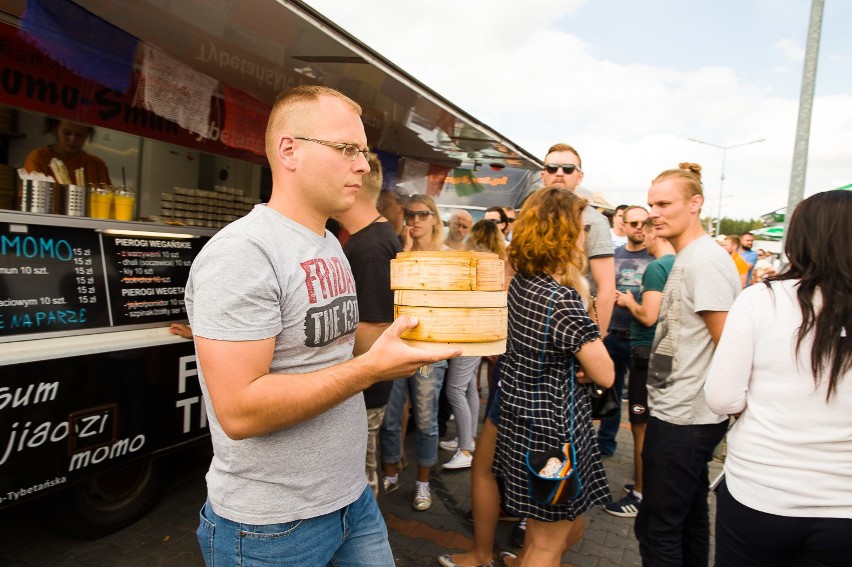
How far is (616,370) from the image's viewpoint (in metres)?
5.20

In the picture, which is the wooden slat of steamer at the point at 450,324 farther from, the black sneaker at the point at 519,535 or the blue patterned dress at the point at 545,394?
the black sneaker at the point at 519,535

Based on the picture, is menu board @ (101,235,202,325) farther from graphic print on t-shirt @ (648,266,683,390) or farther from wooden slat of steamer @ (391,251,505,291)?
graphic print on t-shirt @ (648,266,683,390)

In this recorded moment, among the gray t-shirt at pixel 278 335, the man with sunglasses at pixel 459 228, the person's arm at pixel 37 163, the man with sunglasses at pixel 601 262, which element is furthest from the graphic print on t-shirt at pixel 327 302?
the man with sunglasses at pixel 459 228

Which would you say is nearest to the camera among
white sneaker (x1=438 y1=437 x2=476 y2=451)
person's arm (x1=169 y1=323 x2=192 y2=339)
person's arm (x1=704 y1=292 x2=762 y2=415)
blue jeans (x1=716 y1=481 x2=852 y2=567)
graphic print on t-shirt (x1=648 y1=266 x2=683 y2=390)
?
blue jeans (x1=716 y1=481 x2=852 y2=567)

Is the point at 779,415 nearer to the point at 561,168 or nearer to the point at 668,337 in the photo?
the point at 668,337

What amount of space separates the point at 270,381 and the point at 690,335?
7.27 ft

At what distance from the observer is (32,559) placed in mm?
3268

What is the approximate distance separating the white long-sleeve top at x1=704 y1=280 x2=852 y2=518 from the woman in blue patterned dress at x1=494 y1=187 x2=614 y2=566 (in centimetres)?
64

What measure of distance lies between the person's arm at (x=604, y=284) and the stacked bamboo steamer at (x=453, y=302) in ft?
7.23

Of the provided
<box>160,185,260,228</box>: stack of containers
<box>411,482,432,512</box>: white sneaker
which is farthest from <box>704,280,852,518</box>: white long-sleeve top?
<box>160,185,260,228</box>: stack of containers

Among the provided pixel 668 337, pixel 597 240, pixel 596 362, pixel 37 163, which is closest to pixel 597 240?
pixel 597 240

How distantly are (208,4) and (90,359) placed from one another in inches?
91.4

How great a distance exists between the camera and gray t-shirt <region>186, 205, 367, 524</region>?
4.50 ft

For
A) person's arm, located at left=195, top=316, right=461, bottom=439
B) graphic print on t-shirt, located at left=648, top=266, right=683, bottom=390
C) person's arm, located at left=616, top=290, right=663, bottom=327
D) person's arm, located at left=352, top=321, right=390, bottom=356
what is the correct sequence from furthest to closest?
person's arm, located at left=616, top=290, right=663, bottom=327, graphic print on t-shirt, located at left=648, top=266, right=683, bottom=390, person's arm, located at left=352, top=321, right=390, bottom=356, person's arm, located at left=195, top=316, right=461, bottom=439
